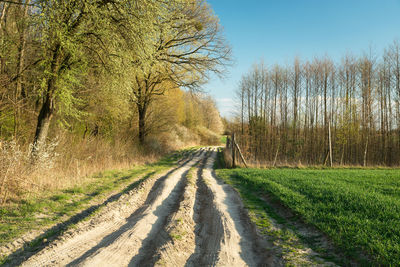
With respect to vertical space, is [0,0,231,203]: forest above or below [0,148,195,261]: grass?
above

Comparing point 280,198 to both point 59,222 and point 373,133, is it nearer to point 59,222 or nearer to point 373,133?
point 59,222

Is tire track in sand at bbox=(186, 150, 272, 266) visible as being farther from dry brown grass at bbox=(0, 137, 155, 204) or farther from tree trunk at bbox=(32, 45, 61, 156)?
tree trunk at bbox=(32, 45, 61, 156)

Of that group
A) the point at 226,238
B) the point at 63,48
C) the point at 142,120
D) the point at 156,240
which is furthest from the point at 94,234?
the point at 142,120

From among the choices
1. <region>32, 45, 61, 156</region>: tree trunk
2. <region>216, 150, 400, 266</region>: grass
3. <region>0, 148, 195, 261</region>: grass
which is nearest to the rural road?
<region>0, 148, 195, 261</region>: grass

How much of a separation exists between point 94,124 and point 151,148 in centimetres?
780

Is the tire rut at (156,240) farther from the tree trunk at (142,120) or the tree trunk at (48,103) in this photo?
the tree trunk at (142,120)

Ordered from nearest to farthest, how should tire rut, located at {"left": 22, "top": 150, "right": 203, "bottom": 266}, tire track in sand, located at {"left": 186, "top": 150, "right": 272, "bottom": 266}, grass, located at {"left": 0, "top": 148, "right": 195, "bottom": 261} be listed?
tire rut, located at {"left": 22, "top": 150, "right": 203, "bottom": 266}
tire track in sand, located at {"left": 186, "top": 150, "right": 272, "bottom": 266}
grass, located at {"left": 0, "top": 148, "right": 195, "bottom": 261}

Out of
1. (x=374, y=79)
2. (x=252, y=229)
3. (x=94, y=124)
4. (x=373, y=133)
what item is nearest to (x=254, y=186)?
(x=252, y=229)

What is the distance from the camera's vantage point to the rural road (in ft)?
11.0

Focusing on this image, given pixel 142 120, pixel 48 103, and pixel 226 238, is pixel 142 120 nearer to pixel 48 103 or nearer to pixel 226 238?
pixel 48 103

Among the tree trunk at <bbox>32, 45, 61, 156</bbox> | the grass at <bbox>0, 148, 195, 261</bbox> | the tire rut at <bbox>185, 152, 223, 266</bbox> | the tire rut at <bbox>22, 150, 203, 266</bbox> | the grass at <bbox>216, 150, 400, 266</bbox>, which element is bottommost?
the tire rut at <bbox>185, 152, 223, 266</bbox>

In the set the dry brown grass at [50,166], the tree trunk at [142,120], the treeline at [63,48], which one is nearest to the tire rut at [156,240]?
the dry brown grass at [50,166]

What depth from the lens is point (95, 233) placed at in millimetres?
4312

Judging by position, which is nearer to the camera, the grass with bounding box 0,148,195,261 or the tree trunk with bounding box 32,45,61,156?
the grass with bounding box 0,148,195,261
